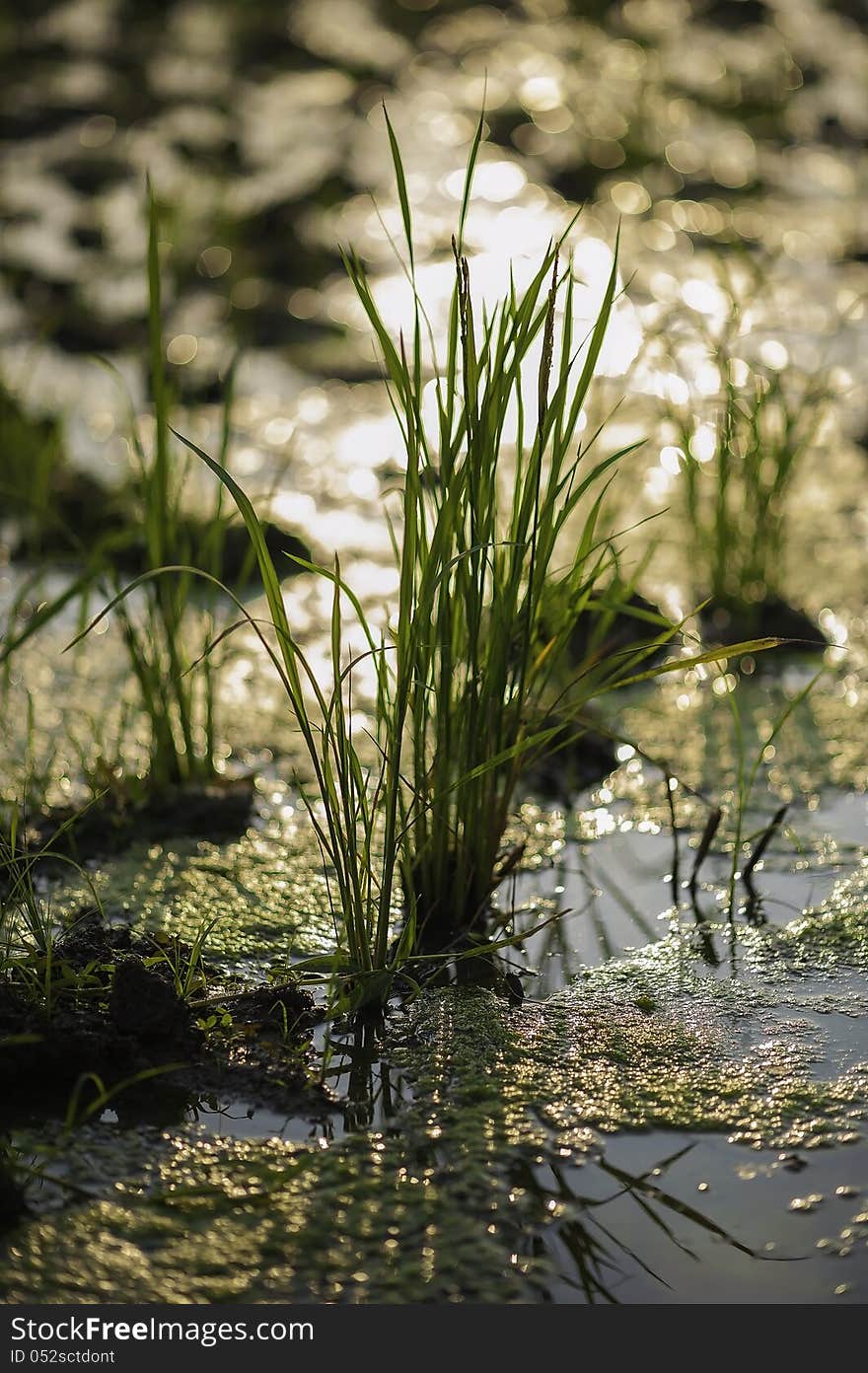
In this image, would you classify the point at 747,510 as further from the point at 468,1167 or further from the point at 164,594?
the point at 468,1167

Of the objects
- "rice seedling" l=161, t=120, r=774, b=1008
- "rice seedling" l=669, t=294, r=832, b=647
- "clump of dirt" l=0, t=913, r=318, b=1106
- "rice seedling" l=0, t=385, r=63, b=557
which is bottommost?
"clump of dirt" l=0, t=913, r=318, b=1106

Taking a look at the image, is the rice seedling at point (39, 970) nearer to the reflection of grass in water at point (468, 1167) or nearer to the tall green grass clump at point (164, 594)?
the reflection of grass in water at point (468, 1167)

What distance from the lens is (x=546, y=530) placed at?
1.55 meters

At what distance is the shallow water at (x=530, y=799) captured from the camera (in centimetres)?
124

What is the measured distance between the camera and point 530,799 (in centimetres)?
210

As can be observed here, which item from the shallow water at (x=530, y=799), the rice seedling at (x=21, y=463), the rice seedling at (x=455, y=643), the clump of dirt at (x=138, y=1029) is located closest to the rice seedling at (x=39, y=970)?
the clump of dirt at (x=138, y=1029)

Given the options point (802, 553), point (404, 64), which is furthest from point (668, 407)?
point (404, 64)

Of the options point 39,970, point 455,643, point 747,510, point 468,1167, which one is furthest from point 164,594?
point 747,510

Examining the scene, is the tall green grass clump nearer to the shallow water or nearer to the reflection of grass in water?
the shallow water

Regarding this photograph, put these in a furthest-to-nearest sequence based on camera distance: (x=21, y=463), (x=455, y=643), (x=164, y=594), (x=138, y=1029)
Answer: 1. (x=21, y=463)
2. (x=164, y=594)
3. (x=455, y=643)
4. (x=138, y=1029)

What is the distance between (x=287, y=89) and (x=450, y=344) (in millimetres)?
4908

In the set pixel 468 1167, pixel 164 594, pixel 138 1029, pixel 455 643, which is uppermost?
pixel 164 594

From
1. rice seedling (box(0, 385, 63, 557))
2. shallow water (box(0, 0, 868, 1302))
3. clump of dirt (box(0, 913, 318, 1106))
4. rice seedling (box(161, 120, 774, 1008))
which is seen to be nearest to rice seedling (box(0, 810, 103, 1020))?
clump of dirt (box(0, 913, 318, 1106))

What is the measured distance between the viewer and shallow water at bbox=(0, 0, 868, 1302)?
1.24m
